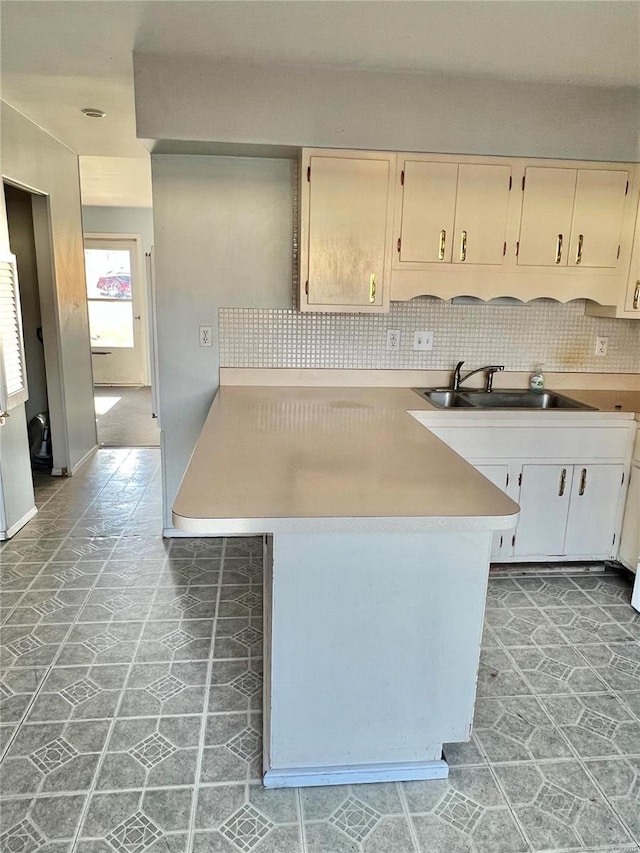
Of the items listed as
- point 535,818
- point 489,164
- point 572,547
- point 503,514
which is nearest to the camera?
point 503,514

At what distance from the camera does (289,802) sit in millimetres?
1611

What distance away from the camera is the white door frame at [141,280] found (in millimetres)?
7639

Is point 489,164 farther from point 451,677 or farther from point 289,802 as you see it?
point 289,802

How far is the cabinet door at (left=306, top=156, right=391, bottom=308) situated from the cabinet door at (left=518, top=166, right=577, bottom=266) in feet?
2.27

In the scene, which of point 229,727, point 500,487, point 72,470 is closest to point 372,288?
point 500,487

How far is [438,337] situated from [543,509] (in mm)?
1075

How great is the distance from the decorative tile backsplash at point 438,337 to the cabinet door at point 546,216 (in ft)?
1.31

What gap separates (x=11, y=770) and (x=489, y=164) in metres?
3.00

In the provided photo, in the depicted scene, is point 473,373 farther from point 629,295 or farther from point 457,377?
point 629,295

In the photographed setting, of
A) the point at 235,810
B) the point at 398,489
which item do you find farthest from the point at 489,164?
the point at 235,810

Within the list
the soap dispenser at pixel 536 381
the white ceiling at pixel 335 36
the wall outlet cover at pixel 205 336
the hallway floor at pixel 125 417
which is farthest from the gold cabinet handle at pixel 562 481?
the hallway floor at pixel 125 417

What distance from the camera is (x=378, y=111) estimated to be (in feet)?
8.53

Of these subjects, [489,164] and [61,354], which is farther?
[61,354]

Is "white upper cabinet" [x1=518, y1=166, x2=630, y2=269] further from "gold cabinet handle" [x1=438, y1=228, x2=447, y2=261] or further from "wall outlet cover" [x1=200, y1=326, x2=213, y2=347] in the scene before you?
"wall outlet cover" [x1=200, y1=326, x2=213, y2=347]
